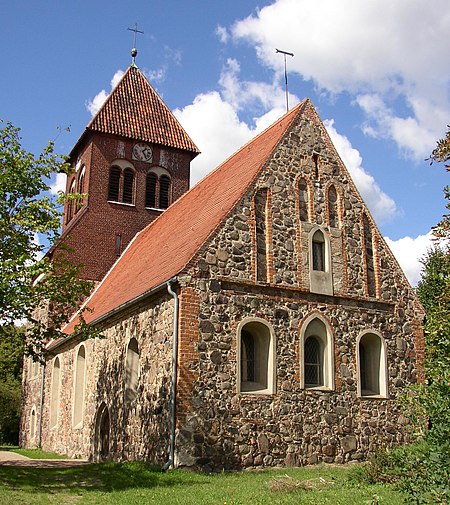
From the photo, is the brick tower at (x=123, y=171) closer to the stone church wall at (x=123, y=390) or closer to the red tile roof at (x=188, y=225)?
the red tile roof at (x=188, y=225)

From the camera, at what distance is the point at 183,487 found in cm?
1185

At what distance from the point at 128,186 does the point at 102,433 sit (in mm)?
13631

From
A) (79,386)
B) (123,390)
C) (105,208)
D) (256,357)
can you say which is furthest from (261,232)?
(105,208)

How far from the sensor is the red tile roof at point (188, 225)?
16.5m

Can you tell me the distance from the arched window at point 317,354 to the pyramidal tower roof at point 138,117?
1659 cm

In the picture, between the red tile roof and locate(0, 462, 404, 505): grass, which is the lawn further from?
the red tile roof

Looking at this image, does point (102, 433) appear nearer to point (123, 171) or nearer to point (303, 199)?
point (303, 199)

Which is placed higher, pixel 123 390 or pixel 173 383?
pixel 173 383

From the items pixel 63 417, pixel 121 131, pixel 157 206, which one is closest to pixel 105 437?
pixel 63 417

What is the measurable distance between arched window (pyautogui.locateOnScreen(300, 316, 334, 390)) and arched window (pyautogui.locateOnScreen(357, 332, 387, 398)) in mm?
1067

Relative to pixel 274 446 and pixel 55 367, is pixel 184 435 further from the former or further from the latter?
pixel 55 367

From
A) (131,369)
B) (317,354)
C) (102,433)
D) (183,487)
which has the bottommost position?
(183,487)

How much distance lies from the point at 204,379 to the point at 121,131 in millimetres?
18187

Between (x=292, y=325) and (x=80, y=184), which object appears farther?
(x=80, y=184)
